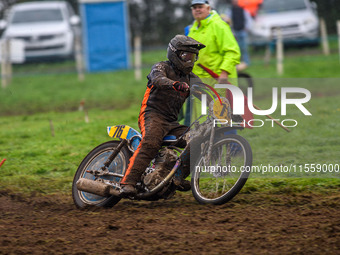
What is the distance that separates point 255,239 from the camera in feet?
16.6

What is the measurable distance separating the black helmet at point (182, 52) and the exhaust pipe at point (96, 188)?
1.38 meters

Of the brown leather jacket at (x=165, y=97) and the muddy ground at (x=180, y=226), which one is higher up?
the brown leather jacket at (x=165, y=97)

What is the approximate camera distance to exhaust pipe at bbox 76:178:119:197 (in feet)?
20.8

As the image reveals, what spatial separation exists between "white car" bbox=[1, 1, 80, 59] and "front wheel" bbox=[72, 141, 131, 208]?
14502 mm

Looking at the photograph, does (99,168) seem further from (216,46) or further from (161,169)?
(216,46)

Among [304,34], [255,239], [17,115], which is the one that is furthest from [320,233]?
[304,34]

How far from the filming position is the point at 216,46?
829 cm

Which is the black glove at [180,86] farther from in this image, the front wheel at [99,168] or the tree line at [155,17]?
the tree line at [155,17]

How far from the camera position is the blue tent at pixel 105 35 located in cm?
2088

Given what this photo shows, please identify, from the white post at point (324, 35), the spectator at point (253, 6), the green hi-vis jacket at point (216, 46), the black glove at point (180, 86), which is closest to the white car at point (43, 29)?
the spectator at point (253, 6)

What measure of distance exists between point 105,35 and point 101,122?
9.35 meters

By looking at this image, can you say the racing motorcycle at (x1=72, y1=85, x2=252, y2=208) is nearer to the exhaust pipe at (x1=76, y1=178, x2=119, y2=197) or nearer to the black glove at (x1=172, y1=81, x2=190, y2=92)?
the exhaust pipe at (x1=76, y1=178, x2=119, y2=197)

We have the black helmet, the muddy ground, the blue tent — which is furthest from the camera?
the blue tent

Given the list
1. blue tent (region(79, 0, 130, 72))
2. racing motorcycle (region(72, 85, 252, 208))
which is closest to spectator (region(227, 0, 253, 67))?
blue tent (region(79, 0, 130, 72))
